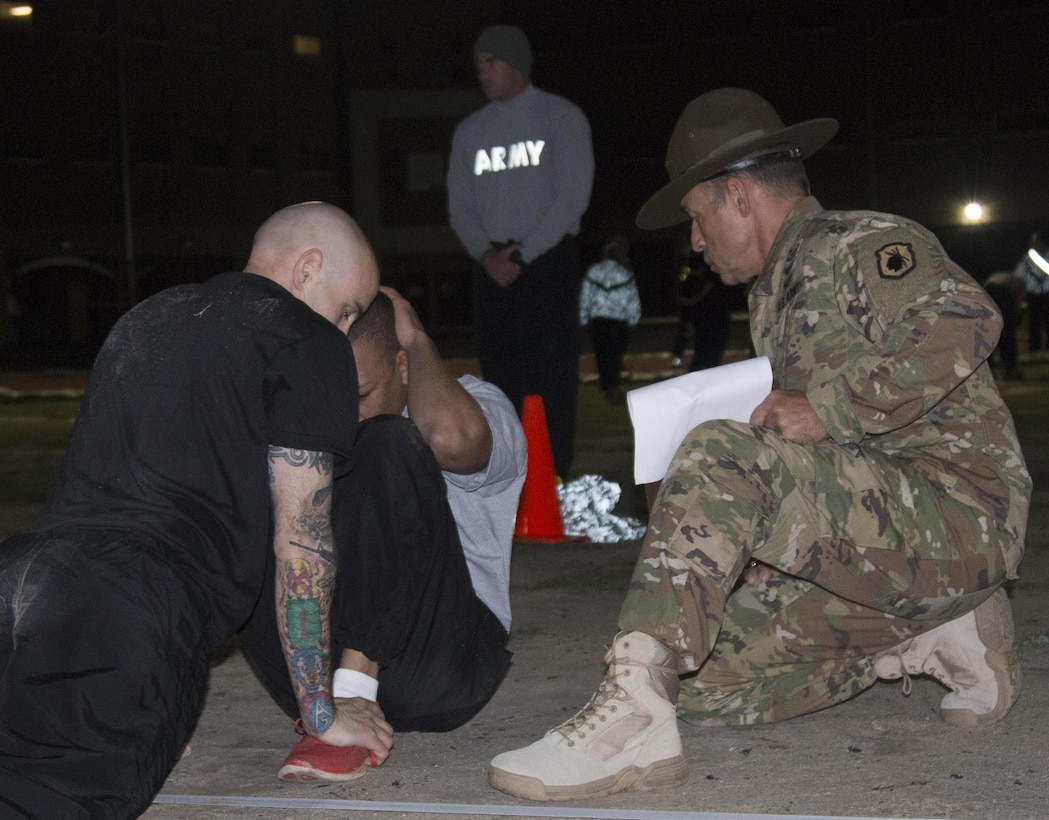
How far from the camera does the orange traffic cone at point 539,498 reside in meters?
5.91

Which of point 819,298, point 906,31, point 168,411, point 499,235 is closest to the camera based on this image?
point 168,411

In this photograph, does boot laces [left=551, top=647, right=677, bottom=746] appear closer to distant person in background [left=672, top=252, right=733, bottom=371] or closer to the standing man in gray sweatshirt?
the standing man in gray sweatshirt

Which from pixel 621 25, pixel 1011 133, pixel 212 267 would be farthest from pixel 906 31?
pixel 212 267

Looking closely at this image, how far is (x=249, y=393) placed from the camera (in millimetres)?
2520

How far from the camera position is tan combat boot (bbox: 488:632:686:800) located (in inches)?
104

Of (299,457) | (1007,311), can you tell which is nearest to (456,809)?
(299,457)

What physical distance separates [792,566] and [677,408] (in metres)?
0.38

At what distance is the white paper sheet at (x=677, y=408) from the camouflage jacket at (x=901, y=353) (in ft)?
0.46

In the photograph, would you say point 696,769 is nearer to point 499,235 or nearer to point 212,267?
point 499,235

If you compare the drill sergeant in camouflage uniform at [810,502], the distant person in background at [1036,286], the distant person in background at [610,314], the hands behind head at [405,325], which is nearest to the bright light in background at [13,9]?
the distant person in background at [610,314]

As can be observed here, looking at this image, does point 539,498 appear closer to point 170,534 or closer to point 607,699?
point 607,699

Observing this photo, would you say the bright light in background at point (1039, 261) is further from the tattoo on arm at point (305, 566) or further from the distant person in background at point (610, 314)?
the tattoo on arm at point (305, 566)

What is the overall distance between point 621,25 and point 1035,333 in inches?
799

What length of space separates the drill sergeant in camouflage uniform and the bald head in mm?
714
